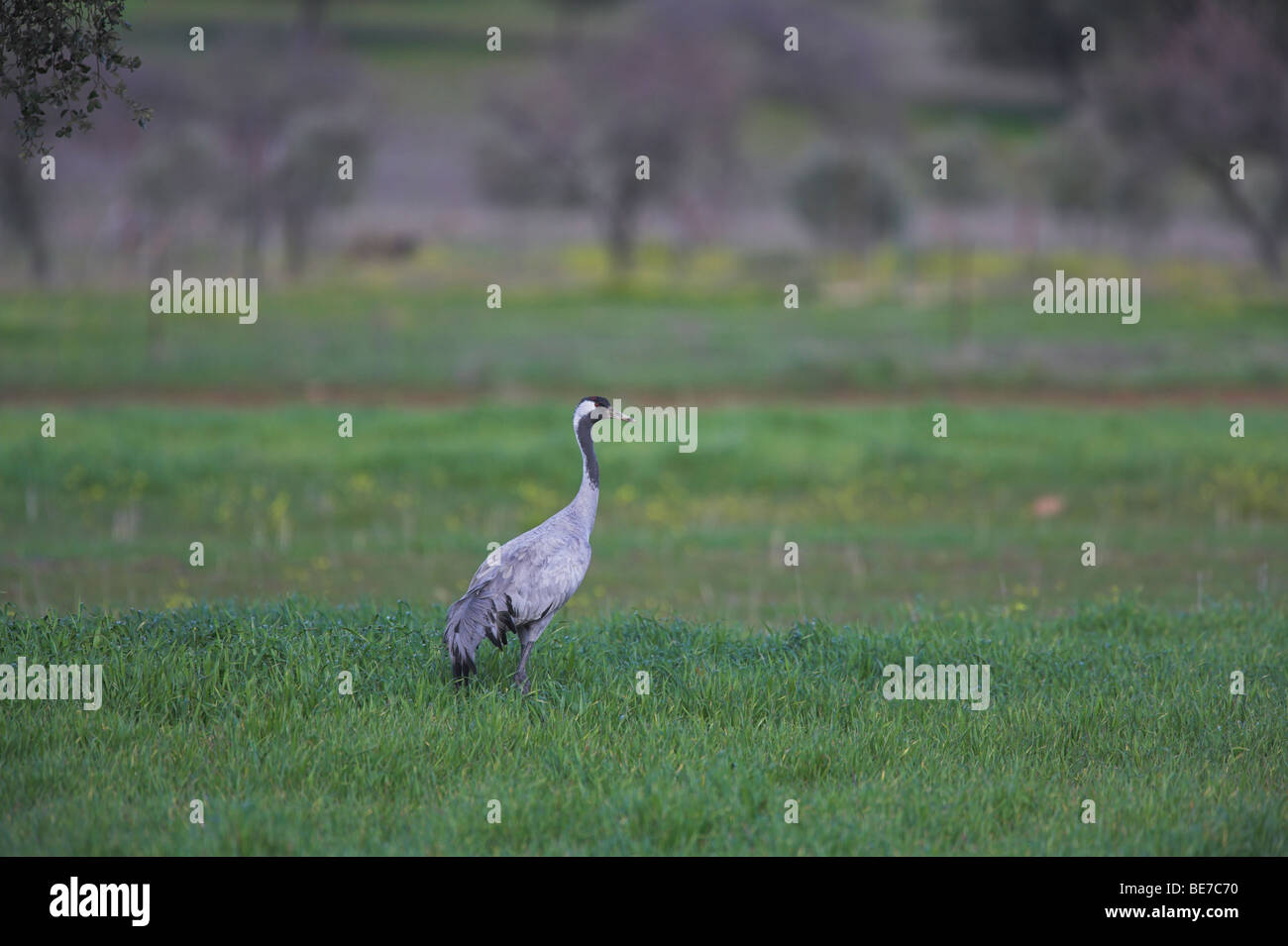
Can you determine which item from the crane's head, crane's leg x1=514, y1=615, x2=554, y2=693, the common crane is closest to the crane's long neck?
the crane's head

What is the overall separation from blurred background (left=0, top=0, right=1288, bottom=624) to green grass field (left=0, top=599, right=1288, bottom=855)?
315cm

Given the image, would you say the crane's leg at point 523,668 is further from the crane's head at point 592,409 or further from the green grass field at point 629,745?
the crane's head at point 592,409

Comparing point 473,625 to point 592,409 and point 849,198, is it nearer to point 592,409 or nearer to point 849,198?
point 592,409

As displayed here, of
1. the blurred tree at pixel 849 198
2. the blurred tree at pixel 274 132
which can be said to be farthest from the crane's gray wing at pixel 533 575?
the blurred tree at pixel 849 198

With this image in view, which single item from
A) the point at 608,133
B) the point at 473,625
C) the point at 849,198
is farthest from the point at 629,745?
the point at 608,133

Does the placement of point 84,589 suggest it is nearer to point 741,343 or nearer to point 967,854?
point 967,854

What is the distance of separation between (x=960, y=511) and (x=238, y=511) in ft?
37.2

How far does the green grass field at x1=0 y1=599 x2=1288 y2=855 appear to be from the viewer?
7754mm

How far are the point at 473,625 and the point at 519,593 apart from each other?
435 mm

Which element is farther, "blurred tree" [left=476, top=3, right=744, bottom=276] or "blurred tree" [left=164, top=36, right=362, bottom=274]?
"blurred tree" [left=476, top=3, right=744, bottom=276]

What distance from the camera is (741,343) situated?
36031 millimetres

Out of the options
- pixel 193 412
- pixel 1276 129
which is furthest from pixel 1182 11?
pixel 193 412

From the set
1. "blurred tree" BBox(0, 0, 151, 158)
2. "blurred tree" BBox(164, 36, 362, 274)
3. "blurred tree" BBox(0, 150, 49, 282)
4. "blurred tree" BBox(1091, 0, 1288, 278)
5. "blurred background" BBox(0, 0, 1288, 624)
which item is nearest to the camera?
"blurred tree" BBox(0, 0, 151, 158)

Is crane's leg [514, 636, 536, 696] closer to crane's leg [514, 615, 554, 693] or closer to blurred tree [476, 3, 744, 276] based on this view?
crane's leg [514, 615, 554, 693]
